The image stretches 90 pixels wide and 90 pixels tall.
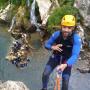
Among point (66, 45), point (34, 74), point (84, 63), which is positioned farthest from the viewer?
point (84, 63)

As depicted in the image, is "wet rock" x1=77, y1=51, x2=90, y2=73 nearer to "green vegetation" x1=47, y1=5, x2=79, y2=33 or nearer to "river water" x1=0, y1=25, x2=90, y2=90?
"river water" x1=0, y1=25, x2=90, y2=90

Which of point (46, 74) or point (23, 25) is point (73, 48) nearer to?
point (46, 74)

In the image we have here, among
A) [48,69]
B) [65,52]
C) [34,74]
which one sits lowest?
[34,74]

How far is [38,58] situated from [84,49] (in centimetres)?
215

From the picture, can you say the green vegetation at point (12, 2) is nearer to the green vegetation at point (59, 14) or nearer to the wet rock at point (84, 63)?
the green vegetation at point (59, 14)

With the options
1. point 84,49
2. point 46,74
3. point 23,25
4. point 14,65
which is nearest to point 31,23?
point 23,25

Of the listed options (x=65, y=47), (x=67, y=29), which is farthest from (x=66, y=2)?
(x=67, y=29)

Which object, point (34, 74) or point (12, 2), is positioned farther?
point (12, 2)

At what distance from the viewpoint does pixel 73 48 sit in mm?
8914

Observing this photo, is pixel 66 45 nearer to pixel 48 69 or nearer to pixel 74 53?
pixel 74 53

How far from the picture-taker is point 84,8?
59.2ft

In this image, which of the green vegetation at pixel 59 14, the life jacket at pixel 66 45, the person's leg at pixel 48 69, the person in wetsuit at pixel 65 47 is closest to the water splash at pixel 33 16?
the green vegetation at pixel 59 14

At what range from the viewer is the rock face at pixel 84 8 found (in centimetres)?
Result: 1772

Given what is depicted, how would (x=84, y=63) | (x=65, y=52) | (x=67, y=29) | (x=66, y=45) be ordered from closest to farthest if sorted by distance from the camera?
(x=67, y=29) < (x=66, y=45) < (x=65, y=52) < (x=84, y=63)
